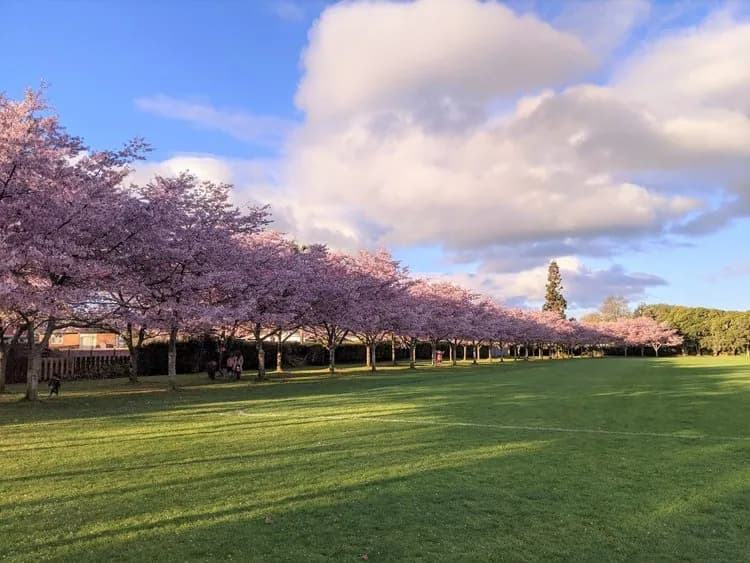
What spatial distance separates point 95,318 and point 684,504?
16656 mm

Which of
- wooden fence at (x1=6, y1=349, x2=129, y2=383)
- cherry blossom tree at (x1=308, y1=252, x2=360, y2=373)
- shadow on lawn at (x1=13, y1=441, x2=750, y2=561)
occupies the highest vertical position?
cherry blossom tree at (x1=308, y1=252, x2=360, y2=373)

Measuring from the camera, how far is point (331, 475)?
740 centimetres

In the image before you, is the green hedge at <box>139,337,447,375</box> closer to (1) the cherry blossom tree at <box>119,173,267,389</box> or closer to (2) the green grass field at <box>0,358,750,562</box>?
(1) the cherry blossom tree at <box>119,173,267,389</box>

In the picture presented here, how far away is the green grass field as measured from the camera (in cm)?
501

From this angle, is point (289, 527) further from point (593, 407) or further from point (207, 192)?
point (207, 192)

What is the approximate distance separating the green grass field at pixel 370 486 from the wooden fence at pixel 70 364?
13656 mm

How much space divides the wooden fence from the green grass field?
13.7m

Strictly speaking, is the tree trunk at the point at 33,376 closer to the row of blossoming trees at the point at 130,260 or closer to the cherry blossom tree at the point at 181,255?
the row of blossoming trees at the point at 130,260

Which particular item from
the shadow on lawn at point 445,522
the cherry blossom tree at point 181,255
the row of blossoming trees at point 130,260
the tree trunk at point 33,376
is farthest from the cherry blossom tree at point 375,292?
the shadow on lawn at point 445,522

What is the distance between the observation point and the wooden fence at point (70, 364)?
84.9 feet

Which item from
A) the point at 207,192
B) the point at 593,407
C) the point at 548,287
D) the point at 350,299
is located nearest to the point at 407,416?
the point at 593,407

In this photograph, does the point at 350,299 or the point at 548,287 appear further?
the point at 548,287

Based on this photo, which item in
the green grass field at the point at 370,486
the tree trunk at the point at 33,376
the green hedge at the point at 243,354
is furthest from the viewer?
the green hedge at the point at 243,354

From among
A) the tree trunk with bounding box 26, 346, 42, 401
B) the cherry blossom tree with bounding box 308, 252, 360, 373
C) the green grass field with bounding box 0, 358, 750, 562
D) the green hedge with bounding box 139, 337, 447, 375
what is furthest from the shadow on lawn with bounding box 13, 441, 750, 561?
the green hedge with bounding box 139, 337, 447, 375
